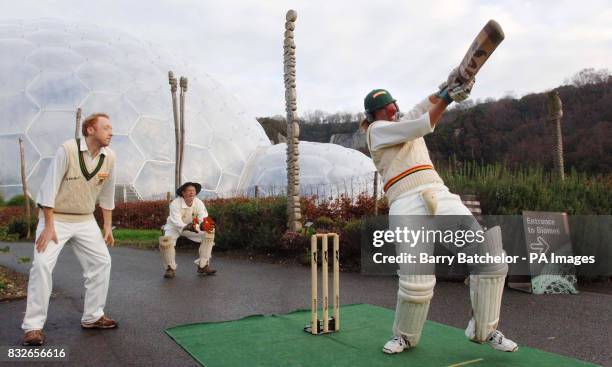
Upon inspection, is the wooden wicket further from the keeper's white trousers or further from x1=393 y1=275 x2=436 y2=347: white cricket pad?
the keeper's white trousers

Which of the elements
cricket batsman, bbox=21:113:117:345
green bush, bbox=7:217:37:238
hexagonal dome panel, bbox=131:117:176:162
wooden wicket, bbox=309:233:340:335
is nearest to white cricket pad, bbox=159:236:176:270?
cricket batsman, bbox=21:113:117:345

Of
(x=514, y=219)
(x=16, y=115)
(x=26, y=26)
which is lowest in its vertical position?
(x=514, y=219)

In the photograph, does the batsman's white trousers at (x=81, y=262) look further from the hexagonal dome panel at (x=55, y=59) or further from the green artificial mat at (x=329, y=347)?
the hexagonal dome panel at (x=55, y=59)

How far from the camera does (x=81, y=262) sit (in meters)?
4.55

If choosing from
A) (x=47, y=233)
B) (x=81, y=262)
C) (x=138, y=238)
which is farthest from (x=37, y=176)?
(x=47, y=233)

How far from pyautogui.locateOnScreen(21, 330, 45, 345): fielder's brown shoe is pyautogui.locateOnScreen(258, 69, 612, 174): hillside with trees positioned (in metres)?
22.7

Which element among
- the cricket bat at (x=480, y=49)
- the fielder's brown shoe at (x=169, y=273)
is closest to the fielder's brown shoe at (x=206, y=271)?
the fielder's brown shoe at (x=169, y=273)

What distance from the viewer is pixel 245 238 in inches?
420

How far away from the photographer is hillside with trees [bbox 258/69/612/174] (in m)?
28.2

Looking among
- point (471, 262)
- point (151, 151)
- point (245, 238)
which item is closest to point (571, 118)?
point (151, 151)

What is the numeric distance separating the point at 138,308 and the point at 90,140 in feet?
6.65

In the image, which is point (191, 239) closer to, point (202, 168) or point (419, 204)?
point (419, 204)

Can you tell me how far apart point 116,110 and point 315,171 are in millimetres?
8417

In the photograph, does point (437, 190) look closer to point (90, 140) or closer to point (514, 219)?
point (90, 140)
